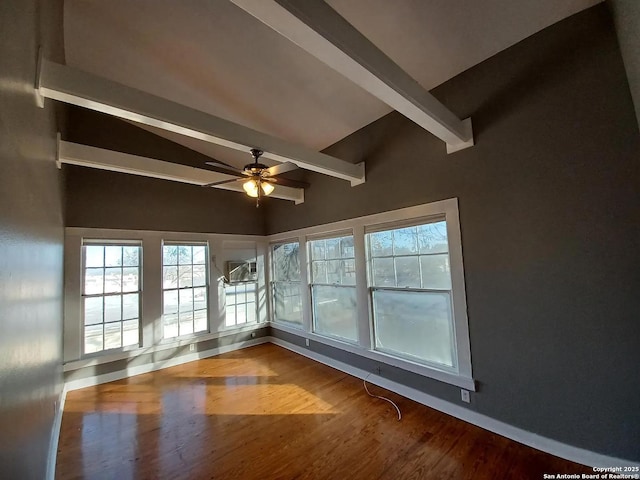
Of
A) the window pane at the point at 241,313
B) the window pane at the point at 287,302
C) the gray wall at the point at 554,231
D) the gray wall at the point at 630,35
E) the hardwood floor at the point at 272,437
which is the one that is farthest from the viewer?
the window pane at the point at 241,313

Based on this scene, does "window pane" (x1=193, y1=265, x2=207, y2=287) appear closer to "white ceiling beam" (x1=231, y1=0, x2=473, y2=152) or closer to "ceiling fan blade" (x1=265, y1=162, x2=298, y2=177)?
"ceiling fan blade" (x1=265, y1=162, x2=298, y2=177)

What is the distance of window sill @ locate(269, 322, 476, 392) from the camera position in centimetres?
258

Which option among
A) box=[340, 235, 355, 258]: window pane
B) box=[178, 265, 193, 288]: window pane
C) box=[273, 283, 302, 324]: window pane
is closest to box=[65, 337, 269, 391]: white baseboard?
box=[273, 283, 302, 324]: window pane

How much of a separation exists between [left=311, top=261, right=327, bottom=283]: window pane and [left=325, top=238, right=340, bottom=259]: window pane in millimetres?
220

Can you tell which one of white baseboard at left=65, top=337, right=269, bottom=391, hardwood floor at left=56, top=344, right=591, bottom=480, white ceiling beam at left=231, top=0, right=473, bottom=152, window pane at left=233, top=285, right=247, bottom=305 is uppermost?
white ceiling beam at left=231, top=0, right=473, bottom=152

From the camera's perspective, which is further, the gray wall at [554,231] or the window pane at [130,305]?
the window pane at [130,305]

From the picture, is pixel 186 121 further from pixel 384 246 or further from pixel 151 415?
pixel 151 415

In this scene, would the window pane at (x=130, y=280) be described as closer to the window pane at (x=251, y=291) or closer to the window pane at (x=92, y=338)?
the window pane at (x=92, y=338)

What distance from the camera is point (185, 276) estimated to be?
4.61 meters

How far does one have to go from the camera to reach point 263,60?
2.72 m

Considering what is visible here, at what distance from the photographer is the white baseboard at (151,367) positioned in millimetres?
3629

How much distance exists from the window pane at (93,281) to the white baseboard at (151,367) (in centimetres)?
119

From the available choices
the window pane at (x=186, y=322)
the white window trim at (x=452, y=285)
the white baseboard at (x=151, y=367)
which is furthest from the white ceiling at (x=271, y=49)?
the white baseboard at (x=151, y=367)

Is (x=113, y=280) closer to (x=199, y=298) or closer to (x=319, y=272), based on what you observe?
(x=199, y=298)
